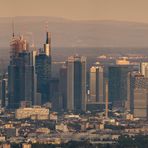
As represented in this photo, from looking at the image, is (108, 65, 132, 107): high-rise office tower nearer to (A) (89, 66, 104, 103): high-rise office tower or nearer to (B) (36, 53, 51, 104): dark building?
(A) (89, 66, 104, 103): high-rise office tower

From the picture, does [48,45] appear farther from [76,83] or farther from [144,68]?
[144,68]

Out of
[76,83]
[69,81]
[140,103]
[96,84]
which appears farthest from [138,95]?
[69,81]

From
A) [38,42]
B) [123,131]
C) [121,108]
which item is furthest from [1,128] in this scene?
[38,42]

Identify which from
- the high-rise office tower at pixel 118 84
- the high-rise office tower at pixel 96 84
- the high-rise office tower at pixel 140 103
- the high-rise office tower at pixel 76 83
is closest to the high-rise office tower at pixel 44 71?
the high-rise office tower at pixel 76 83

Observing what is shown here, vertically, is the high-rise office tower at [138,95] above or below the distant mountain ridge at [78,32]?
below

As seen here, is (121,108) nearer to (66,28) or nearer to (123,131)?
(66,28)

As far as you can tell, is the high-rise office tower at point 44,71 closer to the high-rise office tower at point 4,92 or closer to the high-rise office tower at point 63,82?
the high-rise office tower at point 63,82
